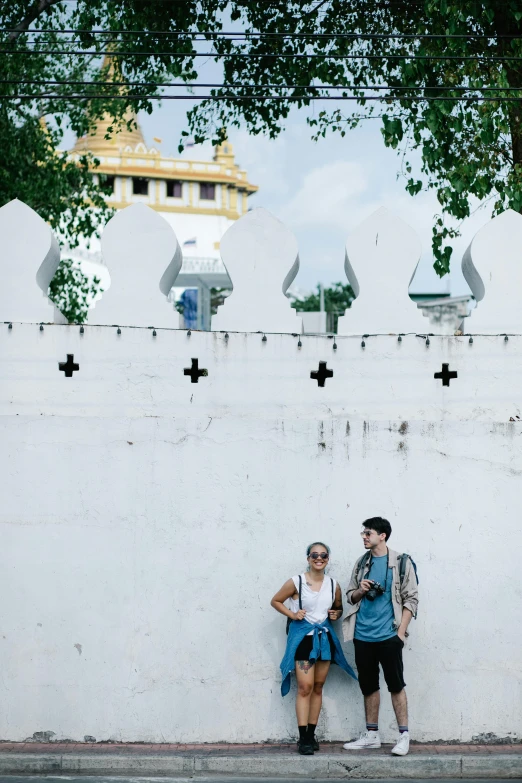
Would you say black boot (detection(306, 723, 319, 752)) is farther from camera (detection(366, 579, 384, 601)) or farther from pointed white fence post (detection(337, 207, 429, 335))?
pointed white fence post (detection(337, 207, 429, 335))

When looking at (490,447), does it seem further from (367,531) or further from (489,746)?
(489,746)

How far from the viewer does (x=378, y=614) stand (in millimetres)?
6285

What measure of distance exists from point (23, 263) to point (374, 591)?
9.88 feet

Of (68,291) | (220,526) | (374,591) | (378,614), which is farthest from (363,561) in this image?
(68,291)

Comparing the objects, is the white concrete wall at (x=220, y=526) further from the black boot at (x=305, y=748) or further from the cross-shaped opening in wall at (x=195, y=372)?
the black boot at (x=305, y=748)

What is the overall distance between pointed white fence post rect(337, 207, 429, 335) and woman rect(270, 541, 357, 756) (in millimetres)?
1477

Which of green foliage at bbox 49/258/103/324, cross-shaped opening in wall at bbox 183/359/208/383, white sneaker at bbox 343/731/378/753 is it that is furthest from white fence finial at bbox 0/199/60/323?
green foliage at bbox 49/258/103/324

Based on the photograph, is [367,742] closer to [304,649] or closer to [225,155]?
[304,649]

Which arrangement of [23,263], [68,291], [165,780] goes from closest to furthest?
[165,780], [23,263], [68,291]

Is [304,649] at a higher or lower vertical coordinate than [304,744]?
higher

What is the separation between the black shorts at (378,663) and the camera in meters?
6.22

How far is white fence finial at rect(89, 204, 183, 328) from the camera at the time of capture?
6715 mm

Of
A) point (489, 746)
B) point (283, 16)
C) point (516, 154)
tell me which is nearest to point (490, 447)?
point (489, 746)

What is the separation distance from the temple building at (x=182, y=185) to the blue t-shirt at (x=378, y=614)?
167ft
